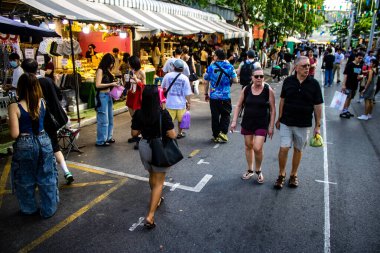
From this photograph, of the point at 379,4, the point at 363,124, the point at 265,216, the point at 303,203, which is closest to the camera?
the point at 265,216

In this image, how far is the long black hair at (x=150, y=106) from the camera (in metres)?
3.51

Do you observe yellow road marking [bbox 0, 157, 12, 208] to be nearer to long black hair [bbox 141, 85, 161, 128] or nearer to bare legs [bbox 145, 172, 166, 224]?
bare legs [bbox 145, 172, 166, 224]

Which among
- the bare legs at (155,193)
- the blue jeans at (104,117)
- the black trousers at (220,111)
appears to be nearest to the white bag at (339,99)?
the black trousers at (220,111)

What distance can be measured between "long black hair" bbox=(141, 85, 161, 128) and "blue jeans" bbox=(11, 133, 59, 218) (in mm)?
1335

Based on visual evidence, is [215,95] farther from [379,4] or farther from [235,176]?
[379,4]

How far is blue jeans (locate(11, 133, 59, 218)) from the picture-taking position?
3.73m

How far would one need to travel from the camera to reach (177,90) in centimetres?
657

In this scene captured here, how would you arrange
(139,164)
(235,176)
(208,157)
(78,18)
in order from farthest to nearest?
(78,18) < (208,157) < (139,164) < (235,176)

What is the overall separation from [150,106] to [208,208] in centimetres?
166

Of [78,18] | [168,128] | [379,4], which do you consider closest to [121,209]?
[168,128]

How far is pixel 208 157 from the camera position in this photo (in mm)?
6227

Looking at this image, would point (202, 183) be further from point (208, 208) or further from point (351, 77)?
point (351, 77)

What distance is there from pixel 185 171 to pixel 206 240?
6.69ft

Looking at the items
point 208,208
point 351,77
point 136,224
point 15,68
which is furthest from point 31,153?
point 351,77
